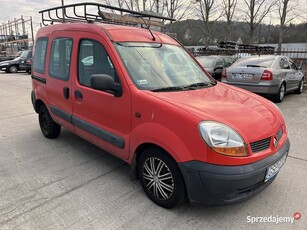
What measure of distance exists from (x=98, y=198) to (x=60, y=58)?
7.27 feet

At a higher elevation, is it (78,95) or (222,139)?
(78,95)

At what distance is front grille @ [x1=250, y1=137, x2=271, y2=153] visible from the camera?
242cm

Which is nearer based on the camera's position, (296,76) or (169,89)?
(169,89)

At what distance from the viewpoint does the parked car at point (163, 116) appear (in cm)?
234

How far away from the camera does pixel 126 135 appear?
3.02 meters

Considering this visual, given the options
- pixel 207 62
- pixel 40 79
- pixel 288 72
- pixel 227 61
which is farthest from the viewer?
pixel 227 61

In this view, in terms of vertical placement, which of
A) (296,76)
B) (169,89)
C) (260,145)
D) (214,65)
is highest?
(214,65)

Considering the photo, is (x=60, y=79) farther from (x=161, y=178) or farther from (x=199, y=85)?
(x=161, y=178)

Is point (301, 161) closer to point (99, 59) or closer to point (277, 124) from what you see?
point (277, 124)

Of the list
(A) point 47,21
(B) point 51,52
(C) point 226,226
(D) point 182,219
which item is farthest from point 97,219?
(A) point 47,21

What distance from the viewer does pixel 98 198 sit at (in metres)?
2.99

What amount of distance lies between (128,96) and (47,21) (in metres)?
3.04

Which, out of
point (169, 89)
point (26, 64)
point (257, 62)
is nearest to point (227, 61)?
point (257, 62)

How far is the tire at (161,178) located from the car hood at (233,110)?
1.78 feet
